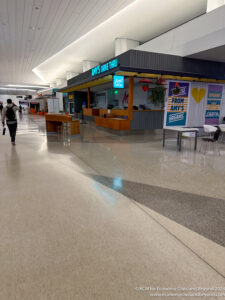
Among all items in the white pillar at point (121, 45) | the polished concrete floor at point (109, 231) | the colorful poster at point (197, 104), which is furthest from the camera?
the white pillar at point (121, 45)

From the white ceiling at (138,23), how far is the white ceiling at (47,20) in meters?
1.09

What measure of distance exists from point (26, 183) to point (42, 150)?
9.04 feet

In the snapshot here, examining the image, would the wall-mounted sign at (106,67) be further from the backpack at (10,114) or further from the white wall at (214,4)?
the backpack at (10,114)

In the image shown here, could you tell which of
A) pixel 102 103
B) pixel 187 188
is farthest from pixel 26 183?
pixel 102 103

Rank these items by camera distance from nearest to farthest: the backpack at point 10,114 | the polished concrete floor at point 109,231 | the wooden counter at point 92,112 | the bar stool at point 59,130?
the polished concrete floor at point 109,231 → the backpack at point 10,114 → the bar stool at point 59,130 → the wooden counter at point 92,112

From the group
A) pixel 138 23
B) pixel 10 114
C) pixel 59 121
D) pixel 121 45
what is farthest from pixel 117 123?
pixel 121 45

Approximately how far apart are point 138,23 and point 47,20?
13.9ft

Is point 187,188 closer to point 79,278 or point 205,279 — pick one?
point 205,279

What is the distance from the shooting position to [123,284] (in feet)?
5.04

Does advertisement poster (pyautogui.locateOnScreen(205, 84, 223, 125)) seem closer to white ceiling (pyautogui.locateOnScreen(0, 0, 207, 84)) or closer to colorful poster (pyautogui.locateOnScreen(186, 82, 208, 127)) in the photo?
colorful poster (pyautogui.locateOnScreen(186, 82, 208, 127))

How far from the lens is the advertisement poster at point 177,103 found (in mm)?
7848

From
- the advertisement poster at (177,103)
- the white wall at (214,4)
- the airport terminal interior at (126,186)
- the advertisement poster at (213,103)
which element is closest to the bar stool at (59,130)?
the airport terminal interior at (126,186)

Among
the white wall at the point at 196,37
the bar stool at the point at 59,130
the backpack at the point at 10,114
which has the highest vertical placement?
the white wall at the point at 196,37

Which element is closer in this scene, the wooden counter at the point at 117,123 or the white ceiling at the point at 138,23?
the white ceiling at the point at 138,23
